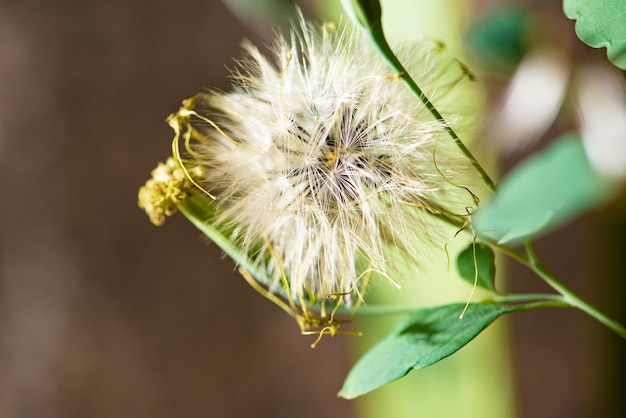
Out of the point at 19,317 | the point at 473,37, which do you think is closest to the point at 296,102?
the point at 473,37

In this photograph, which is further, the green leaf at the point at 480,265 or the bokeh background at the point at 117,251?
the bokeh background at the point at 117,251

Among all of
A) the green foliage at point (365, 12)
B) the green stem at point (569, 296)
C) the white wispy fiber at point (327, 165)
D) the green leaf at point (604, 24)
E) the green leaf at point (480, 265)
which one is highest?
the green foliage at point (365, 12)

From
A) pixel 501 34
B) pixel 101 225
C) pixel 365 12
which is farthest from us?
pixel 101 225

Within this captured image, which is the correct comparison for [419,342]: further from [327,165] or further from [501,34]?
[501,34]

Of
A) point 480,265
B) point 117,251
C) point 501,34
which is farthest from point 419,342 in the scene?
point 117,251

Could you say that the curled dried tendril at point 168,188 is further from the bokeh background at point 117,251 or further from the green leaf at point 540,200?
the bokeh background at point 117,251

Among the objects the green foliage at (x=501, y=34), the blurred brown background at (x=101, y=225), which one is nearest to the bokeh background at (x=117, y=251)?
the blurred brown background at (x=101, y=225)
